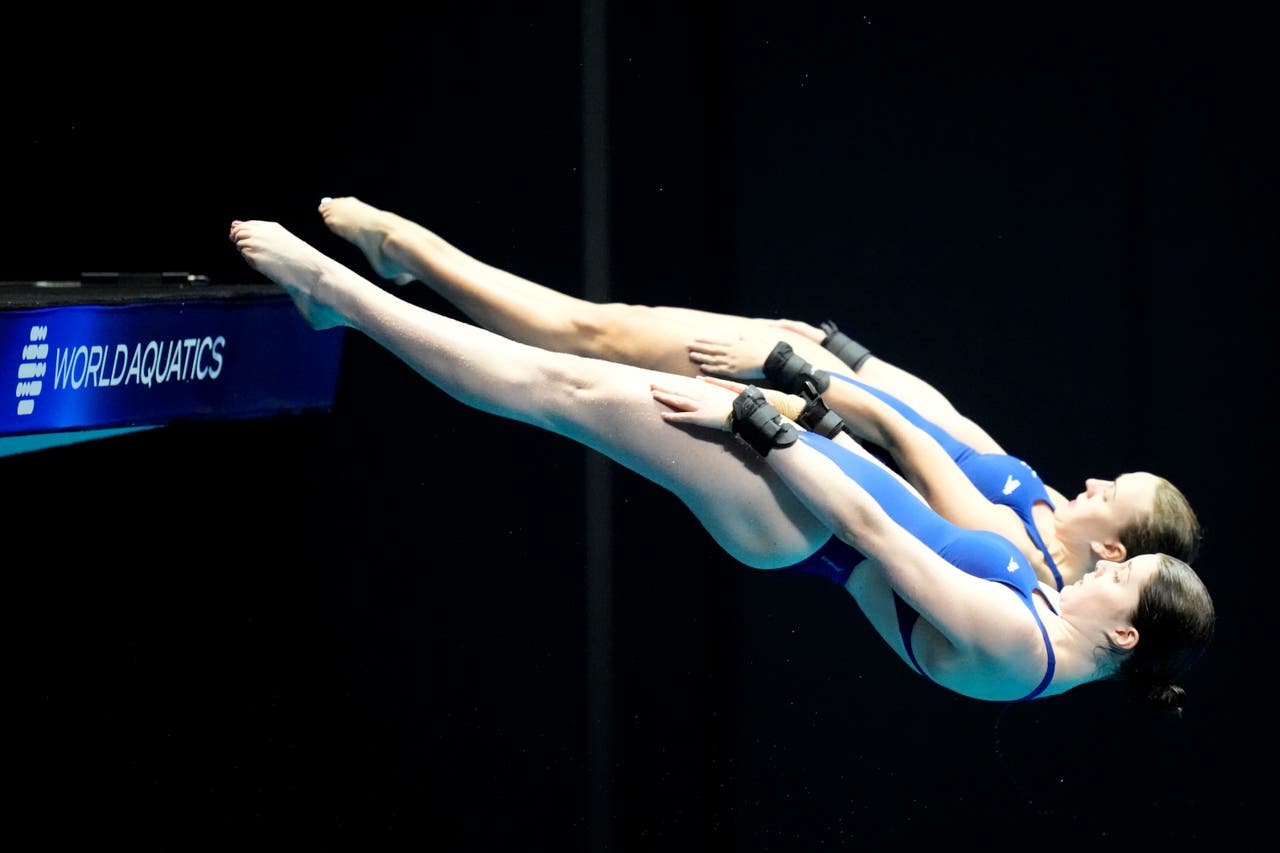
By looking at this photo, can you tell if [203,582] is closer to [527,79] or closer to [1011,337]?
[527,79]

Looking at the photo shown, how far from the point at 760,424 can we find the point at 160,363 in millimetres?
1314

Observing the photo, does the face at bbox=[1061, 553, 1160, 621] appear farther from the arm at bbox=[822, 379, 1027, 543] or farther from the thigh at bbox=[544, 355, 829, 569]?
the thigh at bbox=[544, 355, 829, 569]

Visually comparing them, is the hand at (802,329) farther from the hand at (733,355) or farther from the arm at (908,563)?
the arm at (908,563)

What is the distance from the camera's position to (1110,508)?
10.8 feet

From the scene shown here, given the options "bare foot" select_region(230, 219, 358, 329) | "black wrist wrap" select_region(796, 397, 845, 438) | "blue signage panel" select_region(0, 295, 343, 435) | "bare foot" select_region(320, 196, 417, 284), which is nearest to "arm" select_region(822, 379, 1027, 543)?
"black wrist wrap" select_region(796, 397, 845, 438)

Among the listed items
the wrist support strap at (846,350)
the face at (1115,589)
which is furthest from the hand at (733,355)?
the face at (1115,589)

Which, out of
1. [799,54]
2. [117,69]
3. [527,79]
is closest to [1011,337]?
[799,54]

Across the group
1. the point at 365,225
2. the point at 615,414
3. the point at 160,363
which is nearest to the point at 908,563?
the point at 615,414

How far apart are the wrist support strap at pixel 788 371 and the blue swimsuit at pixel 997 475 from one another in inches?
6.6

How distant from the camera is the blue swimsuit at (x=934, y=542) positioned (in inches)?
110

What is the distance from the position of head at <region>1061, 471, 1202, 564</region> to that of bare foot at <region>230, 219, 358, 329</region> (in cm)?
162

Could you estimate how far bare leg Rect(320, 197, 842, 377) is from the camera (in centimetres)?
336

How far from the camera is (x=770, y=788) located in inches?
198

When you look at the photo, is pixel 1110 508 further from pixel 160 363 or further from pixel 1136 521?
pixel 160 363
